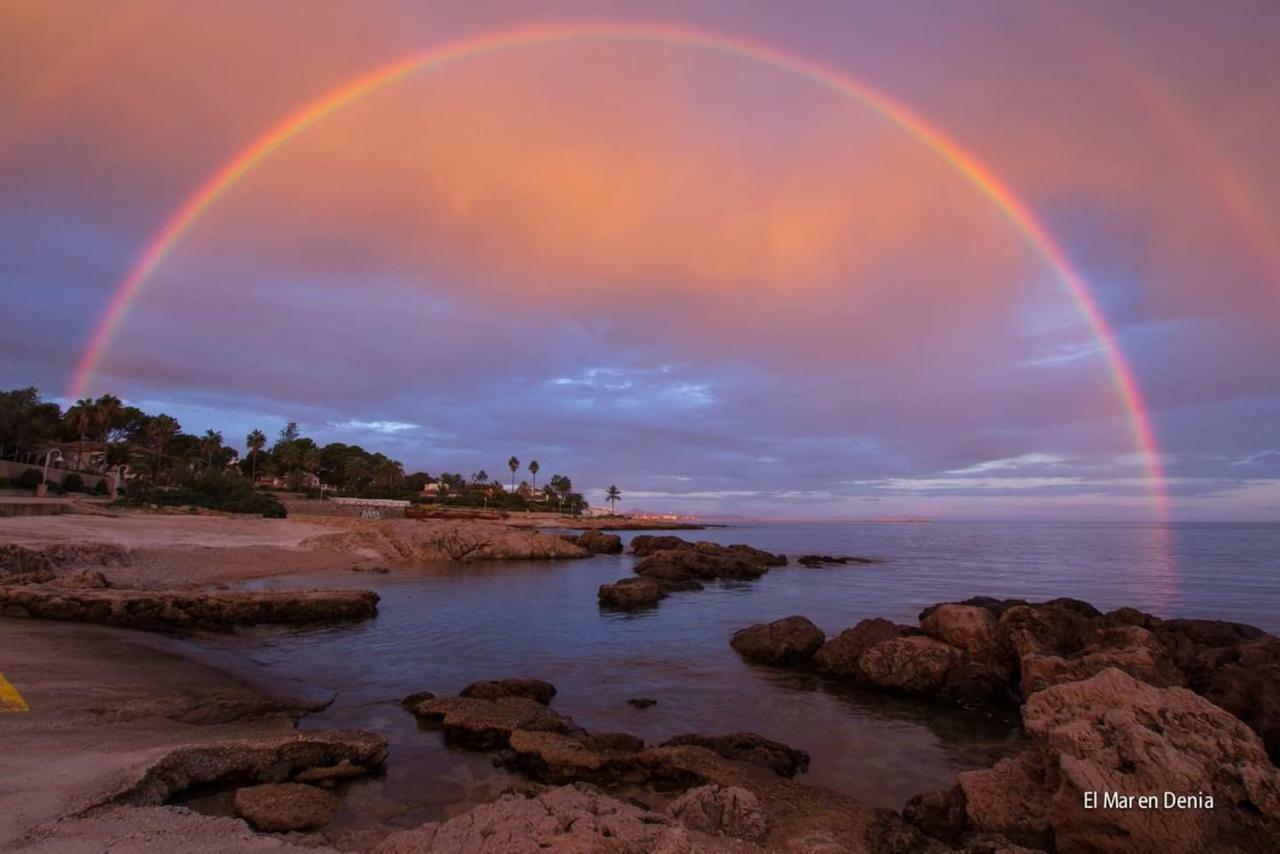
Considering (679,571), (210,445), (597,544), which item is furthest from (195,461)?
(679,571)

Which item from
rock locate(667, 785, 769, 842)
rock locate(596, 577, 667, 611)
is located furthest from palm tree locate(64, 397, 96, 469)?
rock locate(667, 785, 769, 842)

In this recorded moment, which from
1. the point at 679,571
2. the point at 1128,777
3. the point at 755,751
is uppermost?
the point at 1128,777

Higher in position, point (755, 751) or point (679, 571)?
point (755, 751)

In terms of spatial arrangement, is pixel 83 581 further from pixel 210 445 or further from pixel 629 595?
pixel 210 445

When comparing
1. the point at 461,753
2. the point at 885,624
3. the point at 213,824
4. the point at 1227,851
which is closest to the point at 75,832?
the point at 213,824

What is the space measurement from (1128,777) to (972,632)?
11272mm

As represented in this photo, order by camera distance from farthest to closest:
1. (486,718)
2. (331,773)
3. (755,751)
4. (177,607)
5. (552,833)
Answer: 1. (177,607)
2. (486,718)
3. (755,751)
4. (331,773)
5. (552,833)

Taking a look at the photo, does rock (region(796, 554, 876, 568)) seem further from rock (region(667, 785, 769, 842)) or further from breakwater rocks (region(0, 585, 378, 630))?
rock (region(667, 785, 769, 842))

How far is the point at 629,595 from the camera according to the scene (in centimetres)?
3284

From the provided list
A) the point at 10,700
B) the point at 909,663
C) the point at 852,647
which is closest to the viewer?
the point at 10,700

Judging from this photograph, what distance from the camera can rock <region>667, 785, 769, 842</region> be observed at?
7316 millimetres

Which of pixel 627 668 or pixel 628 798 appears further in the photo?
pixel 627 668

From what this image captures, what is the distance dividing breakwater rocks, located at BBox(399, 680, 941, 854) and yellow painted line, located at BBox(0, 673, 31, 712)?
5.89m

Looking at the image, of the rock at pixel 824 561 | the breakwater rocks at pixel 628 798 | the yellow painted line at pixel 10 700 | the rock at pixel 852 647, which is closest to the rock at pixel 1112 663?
the rock at pixel 852 647
